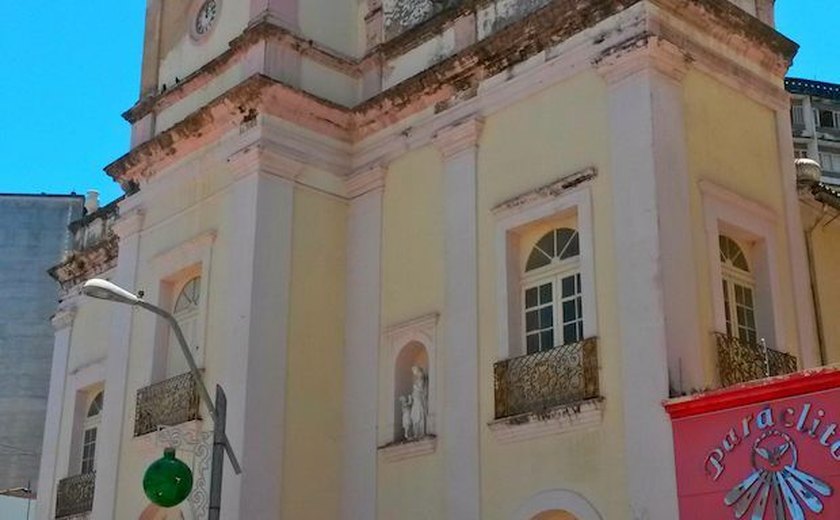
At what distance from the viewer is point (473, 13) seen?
15.6 m

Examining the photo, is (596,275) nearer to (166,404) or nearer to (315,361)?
(315,361)

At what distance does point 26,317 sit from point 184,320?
1715cm

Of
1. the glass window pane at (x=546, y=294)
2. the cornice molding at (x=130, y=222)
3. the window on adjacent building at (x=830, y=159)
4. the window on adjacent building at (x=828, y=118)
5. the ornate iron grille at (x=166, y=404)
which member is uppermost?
the window on adjacent building at (x=828, y=118)

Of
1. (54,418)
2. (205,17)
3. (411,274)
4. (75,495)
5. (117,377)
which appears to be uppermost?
(205,17)

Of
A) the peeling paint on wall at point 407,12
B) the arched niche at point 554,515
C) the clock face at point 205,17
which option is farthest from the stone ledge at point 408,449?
the clock face at point 205,17

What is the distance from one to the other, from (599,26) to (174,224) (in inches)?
283

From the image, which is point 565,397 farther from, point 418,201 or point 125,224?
point 125,224

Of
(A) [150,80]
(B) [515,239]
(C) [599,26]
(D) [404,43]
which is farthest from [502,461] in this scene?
(A) [150,80]

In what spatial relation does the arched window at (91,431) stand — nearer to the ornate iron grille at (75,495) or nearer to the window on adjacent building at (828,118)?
the ornate iron grille at (75,495)

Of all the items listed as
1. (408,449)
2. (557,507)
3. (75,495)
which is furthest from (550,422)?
(75,495)

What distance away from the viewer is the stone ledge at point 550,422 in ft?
40.4

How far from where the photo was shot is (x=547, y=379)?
12922 millimetres

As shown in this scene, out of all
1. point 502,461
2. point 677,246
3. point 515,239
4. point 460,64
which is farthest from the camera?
point 460,64

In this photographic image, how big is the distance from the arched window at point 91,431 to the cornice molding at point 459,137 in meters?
8.42
